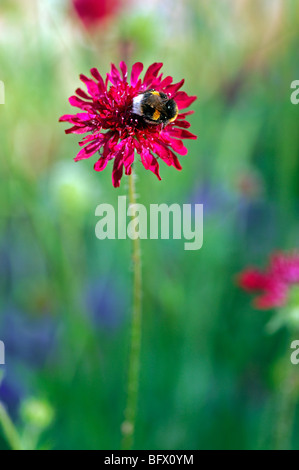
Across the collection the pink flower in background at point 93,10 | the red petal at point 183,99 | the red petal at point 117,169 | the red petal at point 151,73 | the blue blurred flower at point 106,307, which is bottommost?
the blue blurred flower at point 106,307

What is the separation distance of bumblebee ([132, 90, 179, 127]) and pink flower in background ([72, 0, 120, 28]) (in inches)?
24.4

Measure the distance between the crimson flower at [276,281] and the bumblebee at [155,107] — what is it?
0.81 ft

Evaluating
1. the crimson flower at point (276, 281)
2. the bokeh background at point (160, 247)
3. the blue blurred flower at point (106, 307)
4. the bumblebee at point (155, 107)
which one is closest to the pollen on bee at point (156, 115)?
the bumblebee at point (155, 107)

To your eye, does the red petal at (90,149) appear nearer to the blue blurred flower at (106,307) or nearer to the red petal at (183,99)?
the red petal at (183,99)

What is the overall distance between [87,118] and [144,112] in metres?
0.05

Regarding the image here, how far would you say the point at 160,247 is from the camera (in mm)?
988

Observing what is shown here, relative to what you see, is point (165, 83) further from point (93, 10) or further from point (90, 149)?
point (93, 10)

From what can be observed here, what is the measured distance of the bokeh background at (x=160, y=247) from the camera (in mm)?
817

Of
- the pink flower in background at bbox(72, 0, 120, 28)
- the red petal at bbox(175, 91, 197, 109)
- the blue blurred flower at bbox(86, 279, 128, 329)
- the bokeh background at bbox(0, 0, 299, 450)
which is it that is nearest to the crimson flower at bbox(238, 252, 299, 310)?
the bokeh background at bbox(0, 0, 299, 450)

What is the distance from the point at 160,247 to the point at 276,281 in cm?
39

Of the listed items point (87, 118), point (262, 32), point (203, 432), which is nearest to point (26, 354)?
point (203, 432)

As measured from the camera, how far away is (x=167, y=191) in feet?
3.29

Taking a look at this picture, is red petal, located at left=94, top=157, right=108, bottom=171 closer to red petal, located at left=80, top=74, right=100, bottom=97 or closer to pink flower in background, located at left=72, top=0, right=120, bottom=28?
red petal, located at left=80, top=74, right=100, bottom=97

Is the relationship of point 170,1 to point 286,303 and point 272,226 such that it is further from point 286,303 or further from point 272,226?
point 286,303
